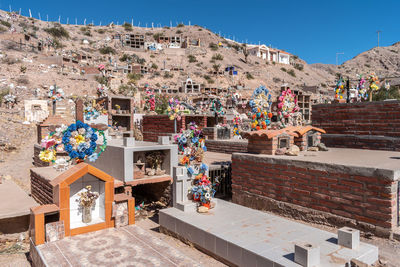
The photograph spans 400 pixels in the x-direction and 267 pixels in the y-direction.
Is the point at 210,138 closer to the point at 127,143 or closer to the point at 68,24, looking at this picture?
the point at 127,143

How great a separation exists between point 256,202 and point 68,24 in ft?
298

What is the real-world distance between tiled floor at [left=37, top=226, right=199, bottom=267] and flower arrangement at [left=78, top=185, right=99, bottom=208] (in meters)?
0.69

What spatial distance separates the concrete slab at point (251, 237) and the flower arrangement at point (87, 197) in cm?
179

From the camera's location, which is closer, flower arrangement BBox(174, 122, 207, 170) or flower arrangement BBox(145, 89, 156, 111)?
flower arrangement BBox(174, 122, 207, 170)

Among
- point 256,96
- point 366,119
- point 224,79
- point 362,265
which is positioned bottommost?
point 362,265

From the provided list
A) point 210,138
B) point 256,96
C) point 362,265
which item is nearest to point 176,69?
point 210,138

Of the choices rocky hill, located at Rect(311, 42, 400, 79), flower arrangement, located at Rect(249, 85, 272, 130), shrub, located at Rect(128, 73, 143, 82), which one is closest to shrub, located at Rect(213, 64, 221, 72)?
shrub, located at Rect(128, 73, 143, 82)

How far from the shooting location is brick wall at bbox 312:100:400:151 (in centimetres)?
884

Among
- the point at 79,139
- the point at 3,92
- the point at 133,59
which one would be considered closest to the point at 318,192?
the point at 79,139

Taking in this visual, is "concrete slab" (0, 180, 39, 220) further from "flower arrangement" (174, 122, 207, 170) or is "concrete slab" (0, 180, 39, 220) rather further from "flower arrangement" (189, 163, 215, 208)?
"flower arrangement" (174, 122, 207, 170)

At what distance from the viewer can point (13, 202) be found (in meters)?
8.52

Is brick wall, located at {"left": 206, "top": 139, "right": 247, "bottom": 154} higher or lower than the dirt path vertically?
higher

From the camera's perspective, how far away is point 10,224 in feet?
25.5

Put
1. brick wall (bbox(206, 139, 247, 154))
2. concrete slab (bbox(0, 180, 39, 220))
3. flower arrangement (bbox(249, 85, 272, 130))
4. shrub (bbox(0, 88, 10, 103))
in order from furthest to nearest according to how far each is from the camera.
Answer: shrub (bbox(0, 88, 10, 103)) < brick wall (bbox(206, 139, 247, 154)) < flower arrangement (bbox(249, 85, 272, 130)) < concrete slab (bbox(0, 180, 39, 220))
